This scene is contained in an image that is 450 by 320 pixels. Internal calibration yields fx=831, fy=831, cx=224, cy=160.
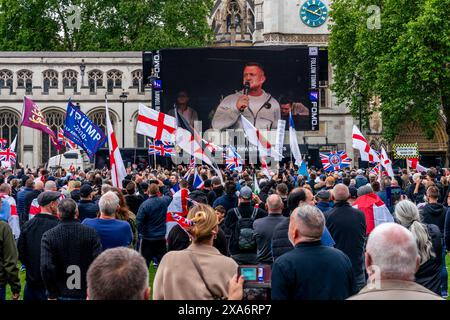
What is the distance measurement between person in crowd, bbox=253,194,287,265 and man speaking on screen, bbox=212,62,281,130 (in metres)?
28.0

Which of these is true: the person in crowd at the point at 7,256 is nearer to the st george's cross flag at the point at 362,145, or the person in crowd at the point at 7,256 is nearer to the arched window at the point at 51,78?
the st george's cross flag at the point at 362,145

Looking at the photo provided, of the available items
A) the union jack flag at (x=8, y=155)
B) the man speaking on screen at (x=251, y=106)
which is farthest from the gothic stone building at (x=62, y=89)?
the union jack flag at (x=8, y=155)

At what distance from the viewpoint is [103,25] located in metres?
55.6

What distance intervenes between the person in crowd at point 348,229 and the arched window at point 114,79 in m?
40.3

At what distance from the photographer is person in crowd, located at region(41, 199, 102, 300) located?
274 inches

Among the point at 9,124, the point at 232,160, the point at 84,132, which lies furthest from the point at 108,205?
the point at 9,124

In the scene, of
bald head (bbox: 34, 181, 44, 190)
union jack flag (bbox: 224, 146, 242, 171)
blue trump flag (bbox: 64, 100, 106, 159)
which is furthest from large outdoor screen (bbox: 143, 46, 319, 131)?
bald head (bbox: 34, 181, 44, 190)

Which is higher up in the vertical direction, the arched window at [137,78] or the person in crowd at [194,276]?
the arched window at [137,78]

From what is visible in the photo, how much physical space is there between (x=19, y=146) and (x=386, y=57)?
842 inches

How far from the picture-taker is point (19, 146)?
1837 inches

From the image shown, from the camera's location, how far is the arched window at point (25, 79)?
1876 inches

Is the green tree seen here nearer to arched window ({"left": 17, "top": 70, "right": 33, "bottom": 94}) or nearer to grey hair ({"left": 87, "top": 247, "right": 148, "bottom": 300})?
arched window ({"left": 17, "top": 70, "right": 33, "bottom": 94})

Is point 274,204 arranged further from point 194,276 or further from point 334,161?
point 334,161

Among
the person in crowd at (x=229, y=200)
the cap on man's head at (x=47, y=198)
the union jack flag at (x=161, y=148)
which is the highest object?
the union jack flag at (x=161, y=148)
